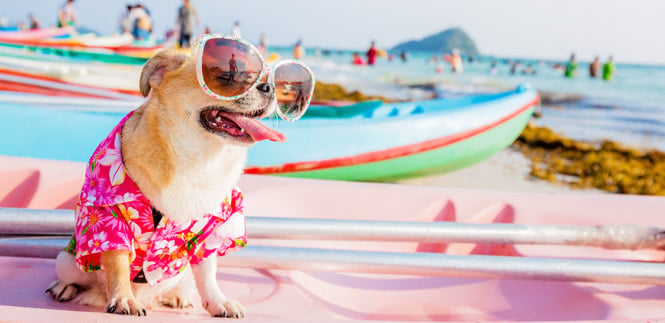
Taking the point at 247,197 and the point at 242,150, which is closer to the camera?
the point at 242,150

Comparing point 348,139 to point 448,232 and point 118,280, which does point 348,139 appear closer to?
point 448,232

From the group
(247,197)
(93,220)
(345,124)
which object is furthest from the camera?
(345,124)

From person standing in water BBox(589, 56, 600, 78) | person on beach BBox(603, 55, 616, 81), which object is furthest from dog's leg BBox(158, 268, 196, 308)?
person standing in water BBox(589, 56, 600, 78)

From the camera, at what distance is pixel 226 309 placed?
1.64m

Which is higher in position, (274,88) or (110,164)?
(274,88)

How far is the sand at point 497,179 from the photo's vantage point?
6327 millimetres

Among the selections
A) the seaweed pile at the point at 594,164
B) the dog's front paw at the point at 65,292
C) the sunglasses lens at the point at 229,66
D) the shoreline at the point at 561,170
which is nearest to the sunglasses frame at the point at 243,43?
the sunglasses lens at the point at 229,66

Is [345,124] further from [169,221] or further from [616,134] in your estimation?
[616,134]

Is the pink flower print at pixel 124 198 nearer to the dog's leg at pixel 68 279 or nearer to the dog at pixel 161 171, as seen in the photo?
the dog at pixel 161 171

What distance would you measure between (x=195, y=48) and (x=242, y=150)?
1.02ft

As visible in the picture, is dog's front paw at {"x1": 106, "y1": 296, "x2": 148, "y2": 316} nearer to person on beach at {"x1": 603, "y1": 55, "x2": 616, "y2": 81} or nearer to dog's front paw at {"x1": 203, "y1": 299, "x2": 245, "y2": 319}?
dog's front paw at {"x1": 203, "y1": 299, "x2": 245, "y2": 319}

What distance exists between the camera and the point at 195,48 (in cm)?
152

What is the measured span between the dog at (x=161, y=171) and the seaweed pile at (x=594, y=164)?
239 inches

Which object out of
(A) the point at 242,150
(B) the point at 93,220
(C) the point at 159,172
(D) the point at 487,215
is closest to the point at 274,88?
(A) the point at 242,150
